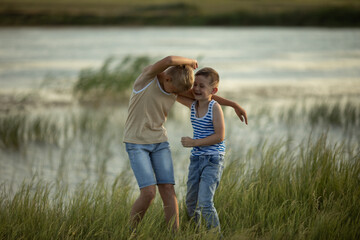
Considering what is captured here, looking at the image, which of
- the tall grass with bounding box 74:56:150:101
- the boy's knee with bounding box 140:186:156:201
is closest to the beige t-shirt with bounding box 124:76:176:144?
the boy's knee with bounding box 140:186:156:201

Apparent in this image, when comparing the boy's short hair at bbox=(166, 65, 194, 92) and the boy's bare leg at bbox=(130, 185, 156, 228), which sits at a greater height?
the boy's short hair at bbox=(166, 65, 194, 92)

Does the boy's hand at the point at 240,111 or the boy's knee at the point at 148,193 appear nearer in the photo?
the boy's knee at the point at 148,193

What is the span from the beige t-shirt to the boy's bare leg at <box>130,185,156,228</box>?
0.38 m

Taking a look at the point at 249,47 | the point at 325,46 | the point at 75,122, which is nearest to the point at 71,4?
the point at 249,47

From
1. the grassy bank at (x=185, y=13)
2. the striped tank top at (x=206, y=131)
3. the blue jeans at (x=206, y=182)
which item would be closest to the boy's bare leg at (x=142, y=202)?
the blue jeans at (x=206, y=182)

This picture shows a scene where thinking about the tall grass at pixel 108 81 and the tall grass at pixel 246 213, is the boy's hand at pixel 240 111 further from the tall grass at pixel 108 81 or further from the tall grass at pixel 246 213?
the tall grass at pixel 108 81

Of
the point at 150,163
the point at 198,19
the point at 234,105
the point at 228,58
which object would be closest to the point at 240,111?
the point at 234,105

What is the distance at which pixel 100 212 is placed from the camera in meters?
4.45

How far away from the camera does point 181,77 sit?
3865 mm

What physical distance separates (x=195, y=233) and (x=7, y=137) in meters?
6.03

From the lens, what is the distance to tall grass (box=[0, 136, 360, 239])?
410cm

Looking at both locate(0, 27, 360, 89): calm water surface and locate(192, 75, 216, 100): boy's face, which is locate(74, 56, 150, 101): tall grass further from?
locate(192, 75, 216, 100): boy's face

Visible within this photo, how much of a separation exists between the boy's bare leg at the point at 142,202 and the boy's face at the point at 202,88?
0.83 meters

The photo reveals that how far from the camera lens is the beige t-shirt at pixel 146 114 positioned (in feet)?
12.9
